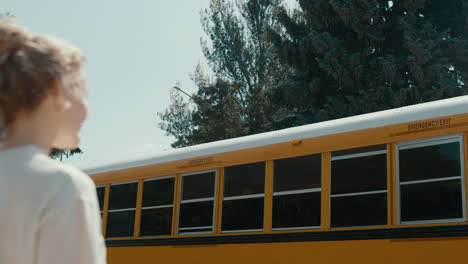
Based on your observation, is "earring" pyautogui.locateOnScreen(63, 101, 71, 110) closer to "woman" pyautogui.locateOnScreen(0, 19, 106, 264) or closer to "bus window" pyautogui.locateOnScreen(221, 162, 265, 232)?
"woman" pyautogui.locateOnScreen(0, 19, 106, 264)

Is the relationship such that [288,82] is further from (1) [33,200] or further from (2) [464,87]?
(1) [33,200]

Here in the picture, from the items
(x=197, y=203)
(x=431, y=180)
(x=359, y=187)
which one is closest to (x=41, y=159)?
(x=431, y=180)

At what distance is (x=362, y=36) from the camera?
21.5 m

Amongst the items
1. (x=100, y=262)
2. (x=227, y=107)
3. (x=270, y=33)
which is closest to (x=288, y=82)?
(x=270, y=33)

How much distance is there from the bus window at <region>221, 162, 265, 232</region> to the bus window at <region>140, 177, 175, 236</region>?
1035 mm

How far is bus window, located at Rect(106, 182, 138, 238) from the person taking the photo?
10070 millimetres

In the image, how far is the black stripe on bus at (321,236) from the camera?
6410mm

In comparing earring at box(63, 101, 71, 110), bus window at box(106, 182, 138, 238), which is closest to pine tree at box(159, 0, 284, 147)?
bus window at box(106, 182, 138, 238)

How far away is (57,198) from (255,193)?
7.24 meters

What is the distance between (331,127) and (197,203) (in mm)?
2166

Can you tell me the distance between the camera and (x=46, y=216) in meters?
1.04

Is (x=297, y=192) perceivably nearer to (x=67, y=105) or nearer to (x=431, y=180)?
(x=431, y=180)

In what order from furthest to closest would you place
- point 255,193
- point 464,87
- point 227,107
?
1. point 227,107
2. point 464,87
3. point 255,193

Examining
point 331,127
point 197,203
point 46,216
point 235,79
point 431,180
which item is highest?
point 235,79
